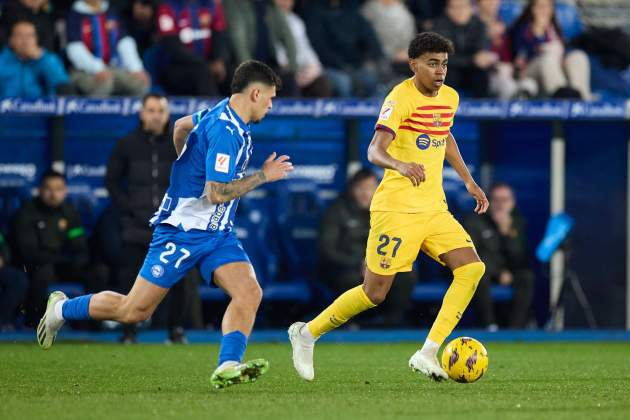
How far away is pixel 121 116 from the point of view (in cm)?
1532

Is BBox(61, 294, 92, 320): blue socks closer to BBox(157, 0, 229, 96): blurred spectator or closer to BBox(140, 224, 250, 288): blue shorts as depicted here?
BBox(140, 224, 250, 288): blue shorts

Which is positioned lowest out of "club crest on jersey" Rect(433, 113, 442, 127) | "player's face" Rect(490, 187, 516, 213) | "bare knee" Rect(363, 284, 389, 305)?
"bare knee" Rect(363, 284, 389, 305)

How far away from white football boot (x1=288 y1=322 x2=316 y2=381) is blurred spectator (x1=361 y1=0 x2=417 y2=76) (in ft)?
24.8

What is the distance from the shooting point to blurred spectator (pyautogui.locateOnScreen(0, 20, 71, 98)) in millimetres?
13938

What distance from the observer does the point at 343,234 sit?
48.5ft

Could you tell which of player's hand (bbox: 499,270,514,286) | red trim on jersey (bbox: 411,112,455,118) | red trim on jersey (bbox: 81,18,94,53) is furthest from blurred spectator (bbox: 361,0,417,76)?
red trim on jersey (bbox: 411,112,455,118)

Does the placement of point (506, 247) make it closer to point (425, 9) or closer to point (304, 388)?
point (425, 9)

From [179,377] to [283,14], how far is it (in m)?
7.10

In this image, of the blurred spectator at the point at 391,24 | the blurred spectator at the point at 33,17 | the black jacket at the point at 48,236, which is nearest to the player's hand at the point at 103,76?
the blurred spectator at the point at 33,17

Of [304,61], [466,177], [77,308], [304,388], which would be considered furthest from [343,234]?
[77,308]

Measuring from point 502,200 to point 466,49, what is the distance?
1.80 meters

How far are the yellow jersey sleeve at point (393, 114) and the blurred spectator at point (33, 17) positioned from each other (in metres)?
6.63

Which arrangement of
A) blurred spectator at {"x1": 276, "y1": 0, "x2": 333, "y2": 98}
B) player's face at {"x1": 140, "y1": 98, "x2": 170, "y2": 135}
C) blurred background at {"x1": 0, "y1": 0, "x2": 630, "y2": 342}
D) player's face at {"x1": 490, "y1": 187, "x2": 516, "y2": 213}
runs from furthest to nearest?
player's face at {"x1": 490, "y1": 187, "x2": 516, "y2": 213}
blurred spectator at {"x1": 276, "y1": 0, "x2": 333, "y2": 98}
blurred background at {"x1": 0, "y1": 0, "x2": 630, "y2": 342}
player's face at {"x1": 140, "y1": 98, "x2": 170, "y2": 135}

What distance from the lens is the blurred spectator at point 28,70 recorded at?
1394cm
